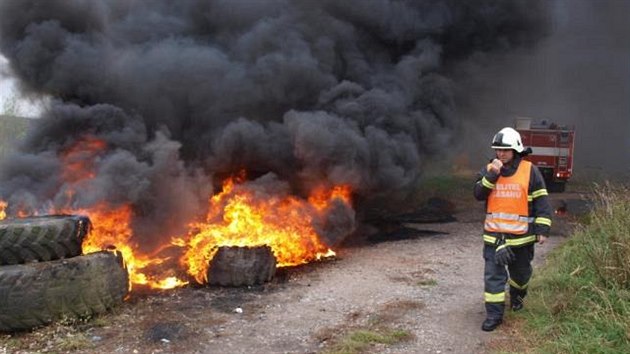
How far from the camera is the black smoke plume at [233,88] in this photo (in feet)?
25.0

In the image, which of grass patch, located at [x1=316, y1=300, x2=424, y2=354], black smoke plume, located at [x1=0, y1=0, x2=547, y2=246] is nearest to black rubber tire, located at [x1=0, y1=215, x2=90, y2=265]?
black smoke plume, located at [x1=0, y1=0, x2=547, y2=246]

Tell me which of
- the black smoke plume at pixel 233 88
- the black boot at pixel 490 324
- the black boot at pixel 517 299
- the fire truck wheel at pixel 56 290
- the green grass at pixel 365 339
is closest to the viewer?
the green grass at pixel 365 339

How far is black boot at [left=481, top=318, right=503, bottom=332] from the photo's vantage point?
5.16m

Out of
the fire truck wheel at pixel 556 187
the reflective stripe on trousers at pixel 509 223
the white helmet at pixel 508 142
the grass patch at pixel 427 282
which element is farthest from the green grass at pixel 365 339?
the fire truck wheel at pixel 556 187

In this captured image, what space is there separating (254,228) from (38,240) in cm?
312

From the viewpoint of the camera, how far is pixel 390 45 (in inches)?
434

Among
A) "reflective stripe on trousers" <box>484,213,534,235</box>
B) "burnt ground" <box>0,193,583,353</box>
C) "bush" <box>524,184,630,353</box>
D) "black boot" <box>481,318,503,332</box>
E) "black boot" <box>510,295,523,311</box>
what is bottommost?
"burnt ground" <box>0,193,583,353</box>

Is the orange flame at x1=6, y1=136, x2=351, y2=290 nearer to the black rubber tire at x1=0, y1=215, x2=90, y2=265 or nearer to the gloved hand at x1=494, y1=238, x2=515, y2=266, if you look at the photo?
the black rubber tire at x1=0, y1=215, x2=90, y2=265

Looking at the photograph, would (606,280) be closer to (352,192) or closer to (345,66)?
(352,192)

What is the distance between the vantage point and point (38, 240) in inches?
214

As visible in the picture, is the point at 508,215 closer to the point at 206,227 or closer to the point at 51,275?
the point at 206,227

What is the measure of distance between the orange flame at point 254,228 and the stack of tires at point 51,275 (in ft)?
5.10

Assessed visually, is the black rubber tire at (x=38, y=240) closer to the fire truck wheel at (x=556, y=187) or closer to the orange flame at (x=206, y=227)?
the orange flame at (x=206, y=227)

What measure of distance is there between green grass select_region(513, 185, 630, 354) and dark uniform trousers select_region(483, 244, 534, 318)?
29 centimetres
